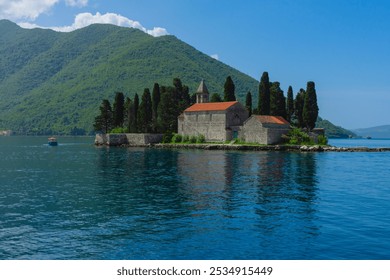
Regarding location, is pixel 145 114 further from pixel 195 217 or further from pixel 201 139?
A: pixel 195 217

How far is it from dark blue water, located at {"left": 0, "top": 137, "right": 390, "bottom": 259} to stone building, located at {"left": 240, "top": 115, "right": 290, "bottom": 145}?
4252 cm

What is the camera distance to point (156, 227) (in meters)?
18.8

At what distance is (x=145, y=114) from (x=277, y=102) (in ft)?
103

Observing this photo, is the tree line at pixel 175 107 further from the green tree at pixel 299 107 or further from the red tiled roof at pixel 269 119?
the red tiled roof at pixel 269 119

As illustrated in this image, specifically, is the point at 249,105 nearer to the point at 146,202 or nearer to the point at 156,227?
the point at 146,202

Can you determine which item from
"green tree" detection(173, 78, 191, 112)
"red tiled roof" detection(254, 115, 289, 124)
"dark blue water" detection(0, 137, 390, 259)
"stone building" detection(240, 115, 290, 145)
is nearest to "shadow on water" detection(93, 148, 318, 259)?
"dark blue water" detection(0, 137, 390, 259)

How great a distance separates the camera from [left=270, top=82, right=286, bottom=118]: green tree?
87188mm

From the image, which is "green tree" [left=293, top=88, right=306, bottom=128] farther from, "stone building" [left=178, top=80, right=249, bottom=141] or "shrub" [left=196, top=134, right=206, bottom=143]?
"shrub" [left=196, top=134, right=206, bottom=143]

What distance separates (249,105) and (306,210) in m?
74.1

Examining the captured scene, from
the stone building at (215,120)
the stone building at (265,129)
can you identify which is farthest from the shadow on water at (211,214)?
the stone building at (215,120)

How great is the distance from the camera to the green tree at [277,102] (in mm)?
87188

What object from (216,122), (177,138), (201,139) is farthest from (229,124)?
(177,138)

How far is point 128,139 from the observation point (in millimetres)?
99938
